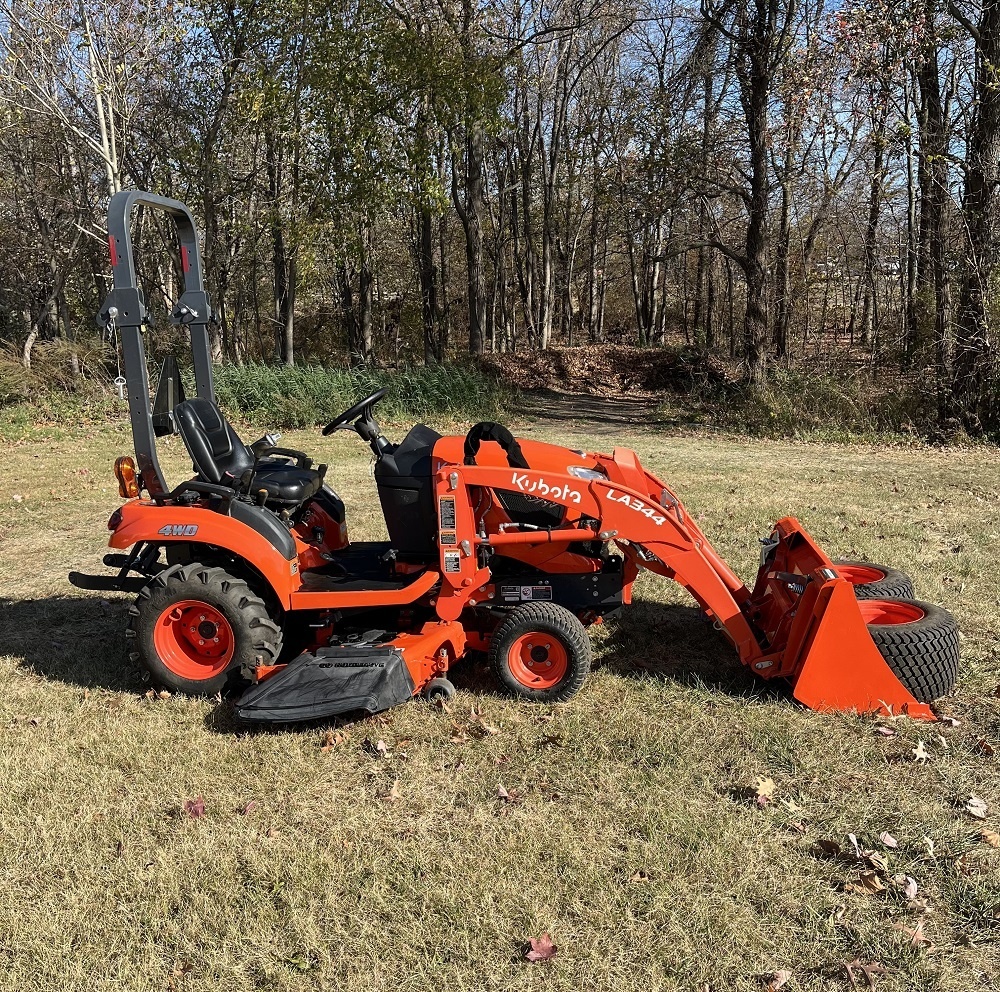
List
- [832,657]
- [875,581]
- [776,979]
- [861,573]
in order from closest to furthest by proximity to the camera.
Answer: [776,979] < [832,657] < [875,581] < [861,573]

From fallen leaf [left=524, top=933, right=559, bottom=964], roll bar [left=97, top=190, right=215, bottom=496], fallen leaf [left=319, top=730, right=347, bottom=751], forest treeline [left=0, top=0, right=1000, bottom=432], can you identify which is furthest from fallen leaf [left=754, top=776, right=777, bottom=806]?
forest treeline [left=0, top=0, right=1000, bottom=432]

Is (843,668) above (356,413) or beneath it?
beneath

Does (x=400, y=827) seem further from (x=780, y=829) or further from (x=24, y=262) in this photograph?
(x=24, y=262)

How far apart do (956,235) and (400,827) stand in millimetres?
13658

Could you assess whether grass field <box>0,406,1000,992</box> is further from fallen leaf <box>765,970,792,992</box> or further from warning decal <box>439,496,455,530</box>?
warning decal <box>439,496,455,530</box>

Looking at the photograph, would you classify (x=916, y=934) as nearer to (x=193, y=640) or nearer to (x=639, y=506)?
(x=639, y=506)

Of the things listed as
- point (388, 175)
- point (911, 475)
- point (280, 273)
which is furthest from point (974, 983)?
point (280, 273)

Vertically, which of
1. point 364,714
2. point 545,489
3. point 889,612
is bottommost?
point 364,714

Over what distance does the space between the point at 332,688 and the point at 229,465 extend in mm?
1600

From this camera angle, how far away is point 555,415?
18438mm

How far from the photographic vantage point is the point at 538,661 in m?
4.24

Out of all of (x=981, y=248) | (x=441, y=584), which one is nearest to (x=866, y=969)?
(x=441, y=584)

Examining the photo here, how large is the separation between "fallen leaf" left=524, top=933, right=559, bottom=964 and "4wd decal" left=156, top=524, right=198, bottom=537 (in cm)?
266

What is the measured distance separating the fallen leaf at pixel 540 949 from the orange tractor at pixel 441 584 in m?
1.37
